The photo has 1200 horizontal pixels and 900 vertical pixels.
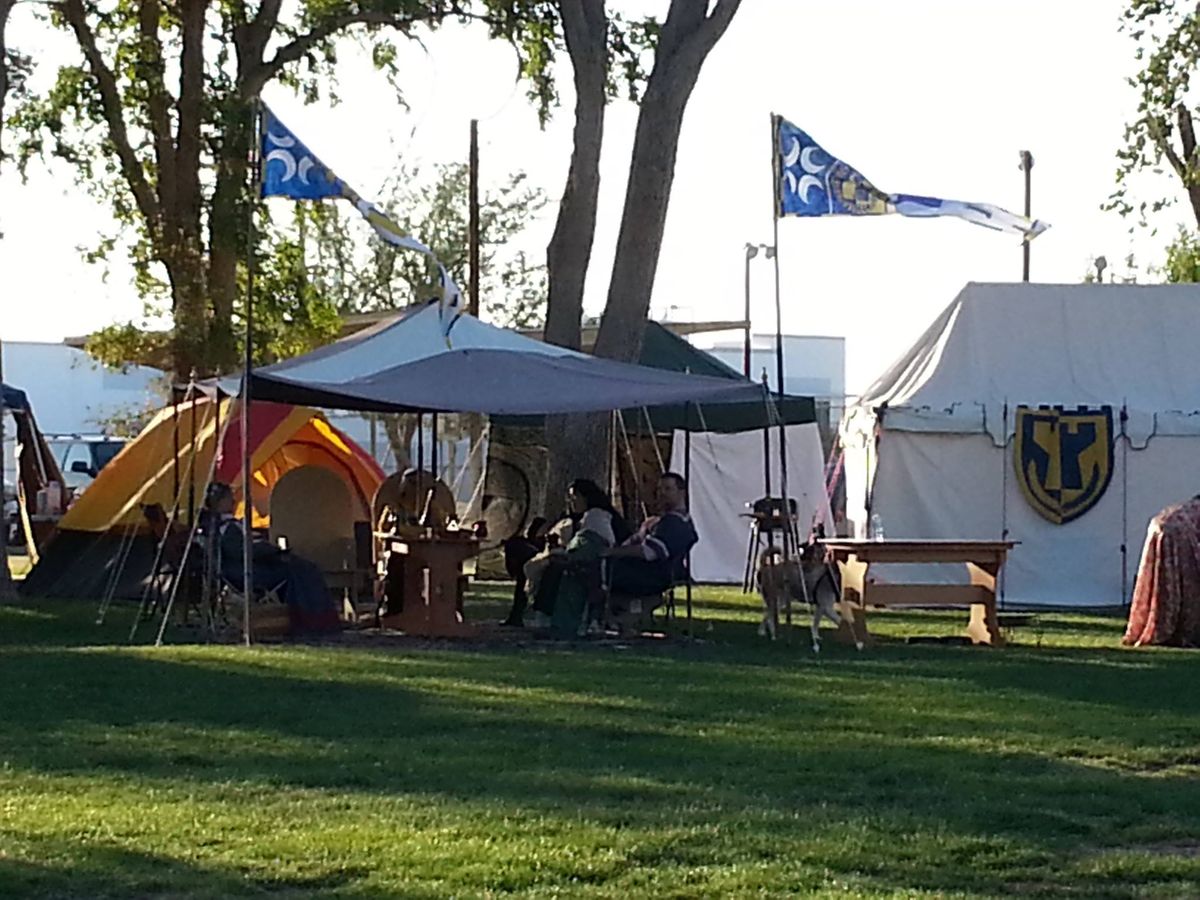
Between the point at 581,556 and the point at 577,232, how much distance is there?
174 inches

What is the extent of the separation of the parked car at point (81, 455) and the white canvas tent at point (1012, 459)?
1500cm

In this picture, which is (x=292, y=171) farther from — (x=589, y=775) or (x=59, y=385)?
(x=59, y=385)

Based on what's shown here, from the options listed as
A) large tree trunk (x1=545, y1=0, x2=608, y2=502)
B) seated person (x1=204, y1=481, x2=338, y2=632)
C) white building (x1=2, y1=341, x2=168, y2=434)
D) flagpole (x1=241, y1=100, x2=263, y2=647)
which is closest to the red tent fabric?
large tree trunk (x1=545, y1=0, x2=608, y2=502)

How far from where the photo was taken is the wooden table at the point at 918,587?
13938mm

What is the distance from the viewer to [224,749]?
27.9 ft

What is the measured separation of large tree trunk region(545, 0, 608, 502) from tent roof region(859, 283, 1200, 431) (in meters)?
3.60

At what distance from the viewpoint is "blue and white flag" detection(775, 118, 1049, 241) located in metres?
14.7

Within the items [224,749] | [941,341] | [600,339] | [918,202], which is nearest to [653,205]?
[600,339]

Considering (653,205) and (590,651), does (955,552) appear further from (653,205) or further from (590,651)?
(653,205)

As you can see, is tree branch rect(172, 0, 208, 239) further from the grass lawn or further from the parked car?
the grass lawn

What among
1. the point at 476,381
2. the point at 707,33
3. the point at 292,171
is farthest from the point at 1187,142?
the point at 292,171

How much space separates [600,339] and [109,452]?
20.2m

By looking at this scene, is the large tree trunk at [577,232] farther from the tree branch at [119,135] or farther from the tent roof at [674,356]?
the tree branch at [119,135]

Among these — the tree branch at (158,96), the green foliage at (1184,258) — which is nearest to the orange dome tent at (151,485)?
the tree branch at (158,96)
